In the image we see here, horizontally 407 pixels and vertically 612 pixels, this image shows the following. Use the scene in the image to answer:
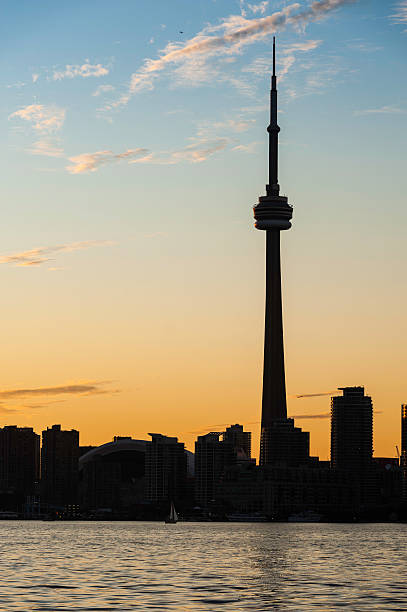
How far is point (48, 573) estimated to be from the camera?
4919 inches

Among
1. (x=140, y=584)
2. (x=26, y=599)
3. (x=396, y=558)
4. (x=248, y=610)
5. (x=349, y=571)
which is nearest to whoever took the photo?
(x=248, y=610)

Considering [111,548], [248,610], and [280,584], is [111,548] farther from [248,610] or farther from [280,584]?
[248,610]

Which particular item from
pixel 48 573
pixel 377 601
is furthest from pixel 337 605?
pixel 48 573

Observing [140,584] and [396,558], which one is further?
[396,558]

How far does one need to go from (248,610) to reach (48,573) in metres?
42.0

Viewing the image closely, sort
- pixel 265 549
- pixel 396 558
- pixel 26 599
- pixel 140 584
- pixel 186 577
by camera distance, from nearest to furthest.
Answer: pixel 26 599, pixel 140 584, pixel 186 577, pixel 396 558, pixel 265 549

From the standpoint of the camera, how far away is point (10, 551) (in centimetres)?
18150

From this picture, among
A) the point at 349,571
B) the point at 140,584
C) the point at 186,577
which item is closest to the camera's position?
the point at 140,584

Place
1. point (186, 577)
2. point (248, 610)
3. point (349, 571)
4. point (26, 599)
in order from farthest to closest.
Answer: point (349, 571) → point (186, 577) → point (26, 599) → point (248, 610)

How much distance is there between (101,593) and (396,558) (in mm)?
80345

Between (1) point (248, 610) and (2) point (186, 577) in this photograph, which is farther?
(2) point (186, 577)

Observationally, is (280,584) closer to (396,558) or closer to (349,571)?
(349,571)

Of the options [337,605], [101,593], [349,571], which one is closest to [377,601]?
[337,605]

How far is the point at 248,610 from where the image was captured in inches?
3450
